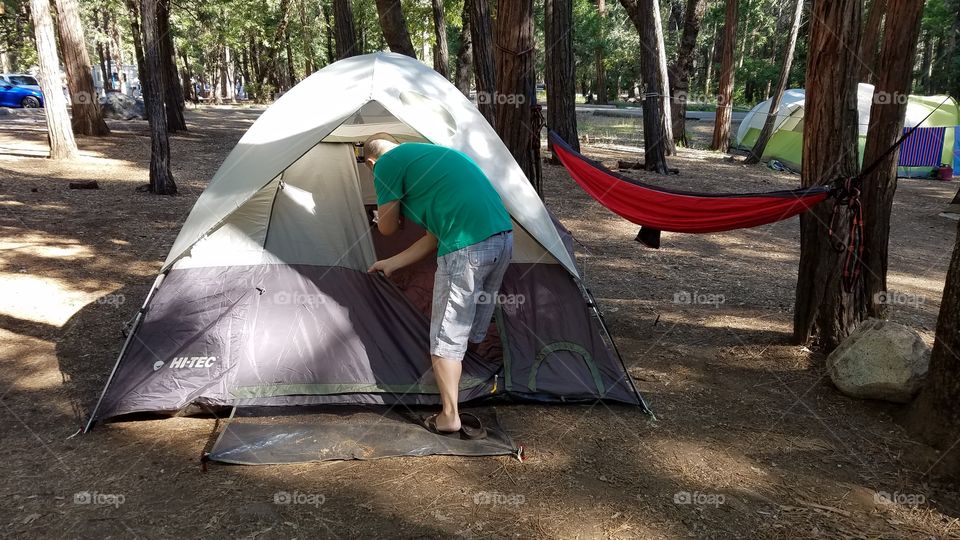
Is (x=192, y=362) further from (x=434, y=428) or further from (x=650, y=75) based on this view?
(x=650, y=75)

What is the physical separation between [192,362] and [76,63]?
11.4 metres

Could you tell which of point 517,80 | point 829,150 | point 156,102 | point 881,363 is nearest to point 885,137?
point 829,150

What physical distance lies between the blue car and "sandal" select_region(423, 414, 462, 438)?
24087mm

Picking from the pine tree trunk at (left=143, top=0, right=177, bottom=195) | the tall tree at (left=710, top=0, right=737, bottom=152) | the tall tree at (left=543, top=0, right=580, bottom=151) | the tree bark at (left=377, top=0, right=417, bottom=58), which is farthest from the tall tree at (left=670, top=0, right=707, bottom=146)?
the pine tree trunk at (left=143, top=0, right=177, bottom=195)

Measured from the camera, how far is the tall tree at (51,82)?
9.51 metres

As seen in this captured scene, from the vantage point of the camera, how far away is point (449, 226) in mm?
2928

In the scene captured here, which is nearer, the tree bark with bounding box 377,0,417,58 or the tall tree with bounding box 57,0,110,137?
the tree bark with bounding box 377,0,417,58

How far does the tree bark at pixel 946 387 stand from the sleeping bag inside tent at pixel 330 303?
1.38m

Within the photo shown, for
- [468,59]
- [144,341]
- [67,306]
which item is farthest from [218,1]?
[144,341]

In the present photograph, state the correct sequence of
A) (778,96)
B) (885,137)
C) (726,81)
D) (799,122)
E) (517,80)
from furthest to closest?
(726,81)
(778,96)
(799,122)
(517,80)
(885,137)

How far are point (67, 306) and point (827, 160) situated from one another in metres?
5.35

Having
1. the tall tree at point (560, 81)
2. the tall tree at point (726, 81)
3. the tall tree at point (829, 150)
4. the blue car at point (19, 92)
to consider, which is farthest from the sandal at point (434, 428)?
the blue car at point (19, 92)

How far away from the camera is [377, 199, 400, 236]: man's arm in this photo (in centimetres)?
295

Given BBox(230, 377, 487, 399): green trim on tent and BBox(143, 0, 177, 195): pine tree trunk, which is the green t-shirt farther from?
BBox(143, 0, 177, 195): pine tree trunk
